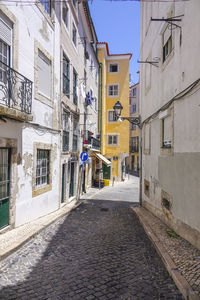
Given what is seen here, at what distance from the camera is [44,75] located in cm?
934

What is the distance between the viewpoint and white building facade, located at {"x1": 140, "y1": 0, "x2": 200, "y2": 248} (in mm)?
5758

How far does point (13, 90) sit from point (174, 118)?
4.81 meters

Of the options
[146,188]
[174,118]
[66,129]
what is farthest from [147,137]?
[66,129]

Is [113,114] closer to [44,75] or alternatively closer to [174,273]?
[44,75]

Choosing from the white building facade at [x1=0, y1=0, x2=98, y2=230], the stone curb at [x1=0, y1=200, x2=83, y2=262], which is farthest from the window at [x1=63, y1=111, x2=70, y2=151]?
the stone curb at [x1=0, y1=200, x2=83, y2=262]

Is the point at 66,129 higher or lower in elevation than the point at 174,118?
higher

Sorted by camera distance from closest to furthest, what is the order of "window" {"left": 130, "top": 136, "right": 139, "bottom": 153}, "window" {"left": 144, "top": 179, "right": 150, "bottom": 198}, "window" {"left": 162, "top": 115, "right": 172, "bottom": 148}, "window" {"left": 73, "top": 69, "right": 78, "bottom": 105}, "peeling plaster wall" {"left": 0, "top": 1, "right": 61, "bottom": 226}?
"peeling plaster wall" {"left": 0, "top": 1, "right": 61, "bottom": 226} → "window" {"left": 162, "top": 115, "right": 172, "bottom": 148} → "window" {"left": 144, "top": 179, "right": 150, "bottom": 198} → "window" {"left": 73, "top": 69, "right": 78, "bottom": 105} → "window" {"left": 130, "top": 136, "right": 139, "bottom": 153}

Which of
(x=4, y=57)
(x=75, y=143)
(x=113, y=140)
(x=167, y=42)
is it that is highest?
(x=167, y=42)

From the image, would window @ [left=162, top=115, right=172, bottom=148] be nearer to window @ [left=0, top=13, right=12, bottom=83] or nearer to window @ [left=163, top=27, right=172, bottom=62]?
Result: window @ [left=163, top=27, right=172, bottom=62]

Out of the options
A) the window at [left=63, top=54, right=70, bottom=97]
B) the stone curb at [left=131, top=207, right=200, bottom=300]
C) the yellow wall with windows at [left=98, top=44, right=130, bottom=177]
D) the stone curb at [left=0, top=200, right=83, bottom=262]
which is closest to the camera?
the stone curb at [left=131, top=207, right=200, bottom=300]

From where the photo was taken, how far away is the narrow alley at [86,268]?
398 cm

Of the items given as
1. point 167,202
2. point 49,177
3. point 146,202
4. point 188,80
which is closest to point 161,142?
point 167,202

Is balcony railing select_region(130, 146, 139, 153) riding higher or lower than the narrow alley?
higher

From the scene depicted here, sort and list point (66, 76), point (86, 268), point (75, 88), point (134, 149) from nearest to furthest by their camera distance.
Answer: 1. point (86, 268)
2. point (66, 76)
3. point (75, 88)
4. point (134, 149)
